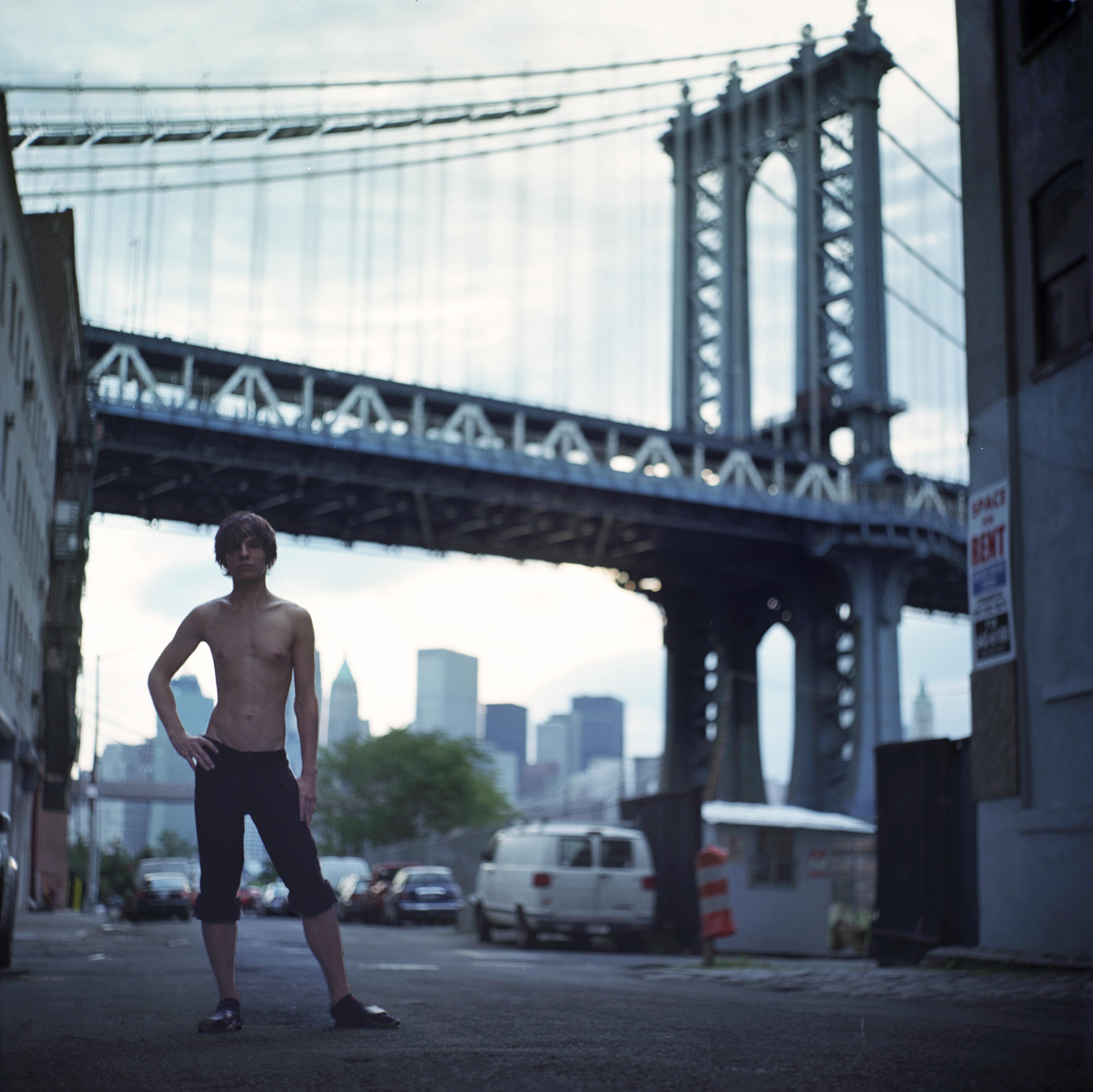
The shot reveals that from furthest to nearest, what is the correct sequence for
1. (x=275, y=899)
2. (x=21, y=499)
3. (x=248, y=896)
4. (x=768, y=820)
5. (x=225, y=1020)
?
(x=21, y=499) < (x=768, y=820) < (x=275, y=899) < (x=248, y=896) < (x=225, y=1020)

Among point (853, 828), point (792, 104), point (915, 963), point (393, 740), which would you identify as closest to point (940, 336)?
point (853, 828)

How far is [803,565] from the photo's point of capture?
68.1 meters

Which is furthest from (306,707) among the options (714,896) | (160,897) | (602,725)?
(602,725)

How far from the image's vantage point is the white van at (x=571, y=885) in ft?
72.7

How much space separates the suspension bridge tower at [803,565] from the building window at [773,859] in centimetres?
2476

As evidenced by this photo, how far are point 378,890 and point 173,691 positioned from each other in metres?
30.0

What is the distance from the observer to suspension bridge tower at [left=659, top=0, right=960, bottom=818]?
198 ft

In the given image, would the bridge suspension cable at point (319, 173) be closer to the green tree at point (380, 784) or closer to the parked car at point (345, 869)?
the green tree at point (380, 784)

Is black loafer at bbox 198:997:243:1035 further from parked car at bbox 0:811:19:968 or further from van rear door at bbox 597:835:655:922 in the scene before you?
van rear door at bbox 597:835:655:922

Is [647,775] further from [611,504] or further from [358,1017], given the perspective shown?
[358,1017]

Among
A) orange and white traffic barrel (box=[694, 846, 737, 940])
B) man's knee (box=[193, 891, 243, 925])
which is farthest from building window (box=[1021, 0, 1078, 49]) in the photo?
man's knee (box=[193, 891, 243, 925])

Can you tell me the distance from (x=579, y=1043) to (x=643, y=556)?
63399 mm

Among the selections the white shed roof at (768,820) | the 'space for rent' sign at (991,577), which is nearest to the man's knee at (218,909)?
the 'space for rent' sign at (991,577)

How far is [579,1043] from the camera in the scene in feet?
17.8
